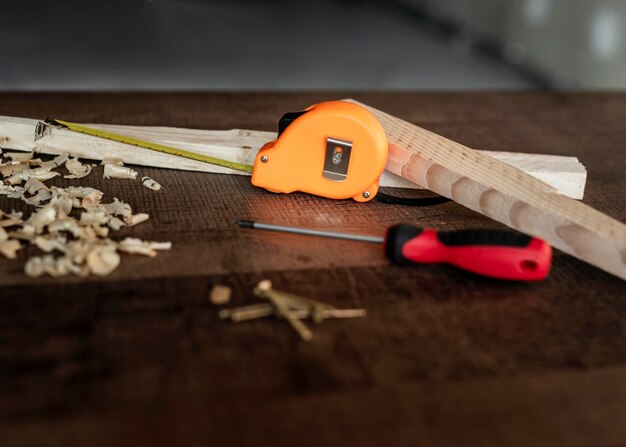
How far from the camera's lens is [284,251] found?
93 centimetres

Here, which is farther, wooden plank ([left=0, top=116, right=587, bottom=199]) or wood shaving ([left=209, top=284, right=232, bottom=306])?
wooden plank ([left=0, top=116, right=587, bottom=199])

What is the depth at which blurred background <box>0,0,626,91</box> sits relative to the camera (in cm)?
337

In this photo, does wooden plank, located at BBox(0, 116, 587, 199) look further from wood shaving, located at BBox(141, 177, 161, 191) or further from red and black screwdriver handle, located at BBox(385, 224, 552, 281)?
red and black screwdriver handle, located at BBox(385, 224, 552, 281)

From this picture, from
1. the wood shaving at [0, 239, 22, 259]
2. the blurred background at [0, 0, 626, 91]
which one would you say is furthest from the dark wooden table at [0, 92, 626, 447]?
the blurred background at [0, 0, 626, 91]

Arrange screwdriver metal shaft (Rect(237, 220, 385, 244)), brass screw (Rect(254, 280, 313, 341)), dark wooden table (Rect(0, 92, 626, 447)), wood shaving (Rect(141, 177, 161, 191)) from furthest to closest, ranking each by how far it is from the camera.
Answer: wood shaving (Rect(141, 177, 161, 191)) → screwdriver metal shaft (Rect(237, 220, 385, 244)) → brass screw (Rect(254, 280, 313, 341)) → dark wooden table (Rect(0, 92, 626, 447))

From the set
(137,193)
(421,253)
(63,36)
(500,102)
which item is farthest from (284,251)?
(63,36)

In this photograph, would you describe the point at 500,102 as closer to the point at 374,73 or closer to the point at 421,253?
the point at 421,253

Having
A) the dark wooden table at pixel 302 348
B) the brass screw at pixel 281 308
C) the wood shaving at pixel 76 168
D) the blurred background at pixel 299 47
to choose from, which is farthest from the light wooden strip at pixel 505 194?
the blurred background at pixel 299 47

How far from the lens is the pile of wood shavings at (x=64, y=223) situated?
0.86 m

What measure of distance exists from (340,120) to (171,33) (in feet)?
10.9

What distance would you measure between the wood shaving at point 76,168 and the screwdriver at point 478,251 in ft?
1.77

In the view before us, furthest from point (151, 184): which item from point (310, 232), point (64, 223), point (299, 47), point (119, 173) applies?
point (299, 47)

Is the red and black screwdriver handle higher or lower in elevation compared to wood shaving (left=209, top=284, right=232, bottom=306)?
higher

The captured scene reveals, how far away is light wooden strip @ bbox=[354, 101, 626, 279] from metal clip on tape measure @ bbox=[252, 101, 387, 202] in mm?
59
